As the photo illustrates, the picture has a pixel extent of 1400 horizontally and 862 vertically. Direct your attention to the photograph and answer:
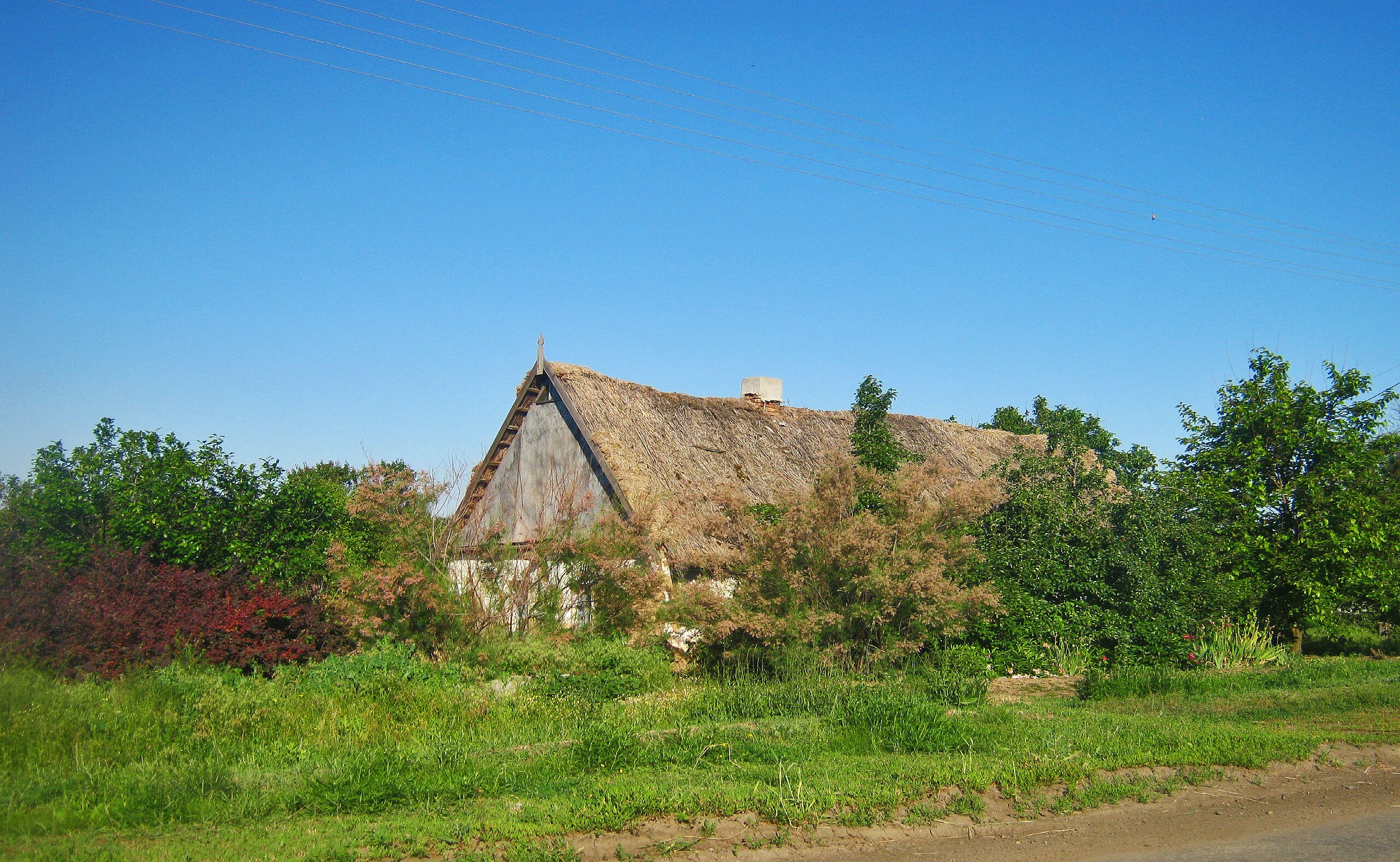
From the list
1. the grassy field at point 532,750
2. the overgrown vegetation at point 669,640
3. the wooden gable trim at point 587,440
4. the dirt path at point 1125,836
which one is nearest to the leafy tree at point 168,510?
the overgrown vegetation at point 669,640

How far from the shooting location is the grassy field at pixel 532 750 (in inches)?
232

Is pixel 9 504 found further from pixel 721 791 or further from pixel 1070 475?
pixel 1070 475

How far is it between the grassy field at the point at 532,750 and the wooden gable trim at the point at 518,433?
18.9 ft

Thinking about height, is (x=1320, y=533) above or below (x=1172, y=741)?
above

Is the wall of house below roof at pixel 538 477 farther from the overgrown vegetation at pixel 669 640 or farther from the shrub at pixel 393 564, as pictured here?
the shrub at pixel 393 564

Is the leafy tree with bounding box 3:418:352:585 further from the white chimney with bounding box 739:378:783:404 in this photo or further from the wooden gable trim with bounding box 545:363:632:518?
the white chimney with bounding box 739:378:783:404

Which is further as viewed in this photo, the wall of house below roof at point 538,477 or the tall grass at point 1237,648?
the wall of house below roof at point 538,477

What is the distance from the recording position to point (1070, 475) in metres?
15.0

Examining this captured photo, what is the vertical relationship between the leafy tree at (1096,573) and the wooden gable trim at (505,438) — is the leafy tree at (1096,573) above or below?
below

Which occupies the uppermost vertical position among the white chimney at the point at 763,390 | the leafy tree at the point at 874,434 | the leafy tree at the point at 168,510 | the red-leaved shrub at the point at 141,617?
the white chimney at the point at 763,390

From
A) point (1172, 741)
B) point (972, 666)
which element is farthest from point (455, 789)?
point (972, 666)

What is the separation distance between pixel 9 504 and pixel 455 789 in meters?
8.26

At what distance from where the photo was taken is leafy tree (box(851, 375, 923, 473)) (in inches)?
640

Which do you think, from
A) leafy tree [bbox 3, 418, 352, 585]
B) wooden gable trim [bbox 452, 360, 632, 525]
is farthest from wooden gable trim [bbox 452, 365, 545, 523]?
leafy tree [bbox 3, 418, 352, 585]
